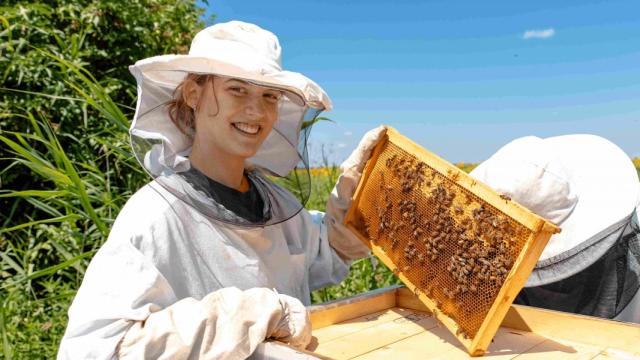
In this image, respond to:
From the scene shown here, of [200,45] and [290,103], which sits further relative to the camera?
[290,103]

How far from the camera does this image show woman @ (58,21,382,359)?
199 cm

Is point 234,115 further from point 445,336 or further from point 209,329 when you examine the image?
point 445,336

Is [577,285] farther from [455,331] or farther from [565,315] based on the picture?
[455,331]

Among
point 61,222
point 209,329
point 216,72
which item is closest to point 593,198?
point 216,72

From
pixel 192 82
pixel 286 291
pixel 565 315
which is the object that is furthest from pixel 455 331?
pixel 192 82

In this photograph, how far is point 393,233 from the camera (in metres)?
2.75

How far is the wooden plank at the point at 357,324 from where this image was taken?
248 centimetres

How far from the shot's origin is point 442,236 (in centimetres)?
247

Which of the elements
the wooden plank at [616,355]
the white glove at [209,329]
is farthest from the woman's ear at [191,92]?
the wooden plank at [616,355]

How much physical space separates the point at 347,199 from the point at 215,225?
81 cm

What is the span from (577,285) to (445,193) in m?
1.12

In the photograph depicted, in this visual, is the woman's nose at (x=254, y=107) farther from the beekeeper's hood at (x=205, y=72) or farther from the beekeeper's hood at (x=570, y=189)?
the beekeeper's hood at (x=570, y=189)

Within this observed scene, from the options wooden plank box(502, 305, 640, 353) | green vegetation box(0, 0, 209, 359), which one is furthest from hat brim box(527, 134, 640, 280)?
green vegetation box(0, 0, 209, 359)

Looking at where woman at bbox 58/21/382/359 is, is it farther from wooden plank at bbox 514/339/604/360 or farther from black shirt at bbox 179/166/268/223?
wooden plank at bbox 514/339/604/360
